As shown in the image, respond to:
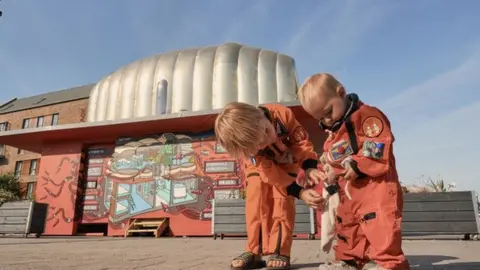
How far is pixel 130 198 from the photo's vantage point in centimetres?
962

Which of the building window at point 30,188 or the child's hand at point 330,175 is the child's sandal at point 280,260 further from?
the building window at point 30,188

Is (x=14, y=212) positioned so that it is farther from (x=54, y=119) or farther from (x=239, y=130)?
(x=54, y=119)

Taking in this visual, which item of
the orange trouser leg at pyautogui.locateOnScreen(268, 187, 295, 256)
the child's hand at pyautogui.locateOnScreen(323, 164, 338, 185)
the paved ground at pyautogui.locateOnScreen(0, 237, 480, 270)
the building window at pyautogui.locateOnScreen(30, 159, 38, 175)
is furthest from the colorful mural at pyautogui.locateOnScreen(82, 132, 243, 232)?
the building window at pyautogui.locateOnScreen(30, 159, 38, 175)

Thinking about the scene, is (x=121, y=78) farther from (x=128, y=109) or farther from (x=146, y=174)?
(x=146, y=174)

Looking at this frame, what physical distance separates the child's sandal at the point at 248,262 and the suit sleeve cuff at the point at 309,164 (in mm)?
771

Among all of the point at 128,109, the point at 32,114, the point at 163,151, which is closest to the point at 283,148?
the point at 163,151

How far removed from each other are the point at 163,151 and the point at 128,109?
4.23 meters

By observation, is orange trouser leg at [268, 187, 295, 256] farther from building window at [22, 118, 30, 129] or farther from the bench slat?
building window at [22, 118, 30, 129]

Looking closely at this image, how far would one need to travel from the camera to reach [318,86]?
196 cm

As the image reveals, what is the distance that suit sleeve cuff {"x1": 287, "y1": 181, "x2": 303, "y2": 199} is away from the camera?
225 centimetres

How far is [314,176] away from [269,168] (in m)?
0.37

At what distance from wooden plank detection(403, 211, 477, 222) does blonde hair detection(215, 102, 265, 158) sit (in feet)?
17.6

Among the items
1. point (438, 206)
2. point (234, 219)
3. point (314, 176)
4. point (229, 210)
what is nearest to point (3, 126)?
point (229, 210)

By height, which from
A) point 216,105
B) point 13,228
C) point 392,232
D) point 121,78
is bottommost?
point 13,228
